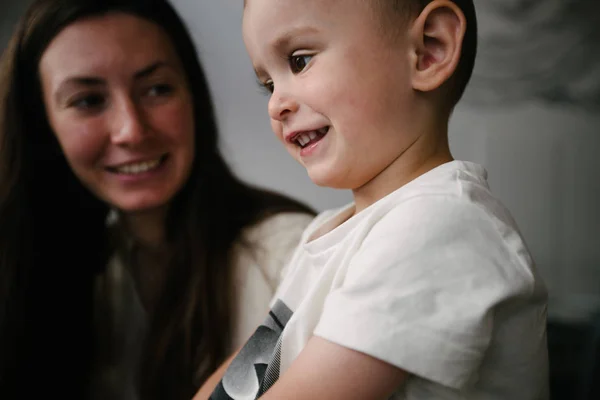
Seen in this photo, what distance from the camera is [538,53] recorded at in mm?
793

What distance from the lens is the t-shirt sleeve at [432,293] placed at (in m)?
0.44

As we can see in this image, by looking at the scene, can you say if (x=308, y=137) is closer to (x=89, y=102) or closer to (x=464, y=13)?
(x=464, y=13)

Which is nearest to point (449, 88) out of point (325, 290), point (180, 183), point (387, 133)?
point (387, 133)

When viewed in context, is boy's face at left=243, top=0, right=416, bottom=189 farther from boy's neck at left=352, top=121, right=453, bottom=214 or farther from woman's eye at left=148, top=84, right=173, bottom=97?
woman's eye at left=148, top=84, right=173, bottom=97

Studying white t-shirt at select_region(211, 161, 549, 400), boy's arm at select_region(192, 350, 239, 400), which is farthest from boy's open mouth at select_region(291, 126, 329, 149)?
boy's arm at select_region(192, 350, 239, 400)

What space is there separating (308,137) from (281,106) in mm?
46

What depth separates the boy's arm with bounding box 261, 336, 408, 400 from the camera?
45 cm

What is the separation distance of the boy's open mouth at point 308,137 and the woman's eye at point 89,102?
41 centimetres

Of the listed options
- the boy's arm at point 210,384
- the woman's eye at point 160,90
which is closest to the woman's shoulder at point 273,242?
the boy's arm at point 210,384

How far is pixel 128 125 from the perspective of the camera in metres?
0.85

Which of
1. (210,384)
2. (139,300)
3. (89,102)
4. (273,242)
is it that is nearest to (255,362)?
(210,384)

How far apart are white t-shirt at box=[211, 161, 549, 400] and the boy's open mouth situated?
10cm

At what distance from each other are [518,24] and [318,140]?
417 millimetres

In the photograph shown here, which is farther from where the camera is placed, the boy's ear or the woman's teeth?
the woman's teeth
